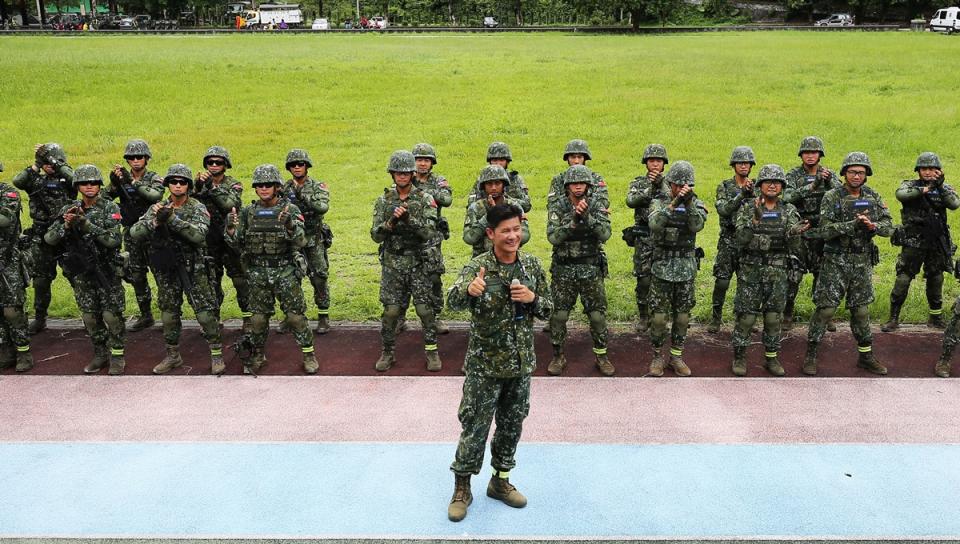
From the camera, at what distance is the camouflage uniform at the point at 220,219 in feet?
29.6

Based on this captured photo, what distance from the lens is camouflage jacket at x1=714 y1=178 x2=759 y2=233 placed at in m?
8.32

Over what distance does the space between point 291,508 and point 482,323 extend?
2.03 metres

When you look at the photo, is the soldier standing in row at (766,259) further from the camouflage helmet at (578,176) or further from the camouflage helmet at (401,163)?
the camouflage helmet at (401,163)

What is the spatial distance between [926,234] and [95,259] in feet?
30.6

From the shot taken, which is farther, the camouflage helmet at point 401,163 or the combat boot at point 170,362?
the combat boot at point 170,362

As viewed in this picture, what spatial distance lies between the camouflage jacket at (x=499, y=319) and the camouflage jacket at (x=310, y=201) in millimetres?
4022

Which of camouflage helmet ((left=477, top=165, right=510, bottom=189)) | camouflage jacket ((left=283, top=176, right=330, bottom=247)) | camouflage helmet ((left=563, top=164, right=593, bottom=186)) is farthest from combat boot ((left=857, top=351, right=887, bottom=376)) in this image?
camouflage jacket ((left=283, top=176, right=330, bottom=247))

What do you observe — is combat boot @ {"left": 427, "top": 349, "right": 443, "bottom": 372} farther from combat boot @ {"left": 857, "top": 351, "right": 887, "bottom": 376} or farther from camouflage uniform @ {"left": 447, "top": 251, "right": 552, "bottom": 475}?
combat boot @ {"left": 857, "top": 351, "right": 887, "bottom": 376}

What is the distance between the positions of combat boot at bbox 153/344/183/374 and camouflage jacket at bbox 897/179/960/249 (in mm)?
8418

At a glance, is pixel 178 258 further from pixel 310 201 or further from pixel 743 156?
pixel 743 156

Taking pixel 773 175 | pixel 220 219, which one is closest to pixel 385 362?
pixel 220 219

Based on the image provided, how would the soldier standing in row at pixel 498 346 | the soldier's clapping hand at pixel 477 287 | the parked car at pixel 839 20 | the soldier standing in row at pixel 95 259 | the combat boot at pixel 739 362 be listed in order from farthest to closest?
the parked car at pixel 839 20
the combat boot at pixel 739 362
the soldier standing in row at pixel 95 259
the soldier standing in row at pixel 498 346
the soldier's clapping hand at pixel 477 287

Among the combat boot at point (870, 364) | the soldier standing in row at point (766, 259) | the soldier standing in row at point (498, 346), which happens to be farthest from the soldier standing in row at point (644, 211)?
the soldier standing in row at point (498, 346)

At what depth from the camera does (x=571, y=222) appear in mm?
7848
